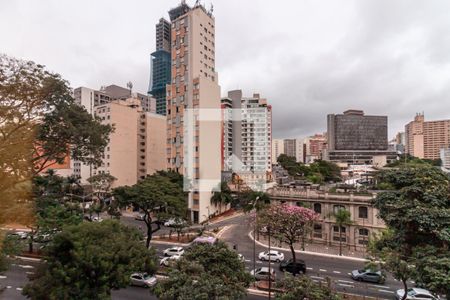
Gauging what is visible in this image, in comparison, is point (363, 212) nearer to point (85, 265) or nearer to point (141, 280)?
point (141, 280)

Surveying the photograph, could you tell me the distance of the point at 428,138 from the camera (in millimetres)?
127125

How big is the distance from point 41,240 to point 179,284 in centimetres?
1201

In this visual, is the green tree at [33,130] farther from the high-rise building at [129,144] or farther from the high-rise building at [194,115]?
the high-rise building at [129,144]

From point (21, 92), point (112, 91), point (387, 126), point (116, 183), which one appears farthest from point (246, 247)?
point (387, 126)

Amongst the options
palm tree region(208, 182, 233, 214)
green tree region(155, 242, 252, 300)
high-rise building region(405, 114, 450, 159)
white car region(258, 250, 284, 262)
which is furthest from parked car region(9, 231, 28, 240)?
high-rise building region(405, 114, 450, 159)

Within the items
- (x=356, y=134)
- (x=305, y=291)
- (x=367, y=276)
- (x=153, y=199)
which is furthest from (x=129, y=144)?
(x=356, y=134)

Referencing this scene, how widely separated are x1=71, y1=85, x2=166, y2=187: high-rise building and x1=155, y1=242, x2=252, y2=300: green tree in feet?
136

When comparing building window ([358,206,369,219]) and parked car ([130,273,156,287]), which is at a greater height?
building window ([358,206,369,219])

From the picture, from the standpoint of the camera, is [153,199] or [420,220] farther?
[153,199]

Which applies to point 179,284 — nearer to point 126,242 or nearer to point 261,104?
point 126,242

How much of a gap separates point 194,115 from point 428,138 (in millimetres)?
134522

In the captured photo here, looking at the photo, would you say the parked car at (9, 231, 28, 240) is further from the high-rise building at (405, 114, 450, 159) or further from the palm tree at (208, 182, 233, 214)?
the high-rise building at (405, 114, 450, 159)

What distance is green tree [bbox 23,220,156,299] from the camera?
10273 millimetres

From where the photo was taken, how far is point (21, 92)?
402 inches
